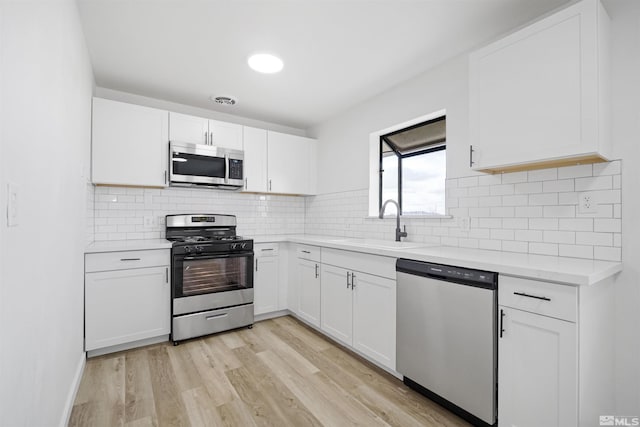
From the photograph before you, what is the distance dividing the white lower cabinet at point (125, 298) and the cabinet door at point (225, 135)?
1310 mm

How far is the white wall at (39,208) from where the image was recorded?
90 centimetres

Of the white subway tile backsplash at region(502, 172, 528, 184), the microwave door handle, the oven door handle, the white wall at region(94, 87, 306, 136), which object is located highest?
the white wall at region(94, 87, 306, 136)

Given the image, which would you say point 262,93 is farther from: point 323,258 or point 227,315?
point 227,315

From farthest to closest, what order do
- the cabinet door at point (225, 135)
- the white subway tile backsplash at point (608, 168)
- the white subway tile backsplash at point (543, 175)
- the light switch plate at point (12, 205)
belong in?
the cabinet door at point (225, 135) < the white subway tile backsplash at point (543, 175) < the white subway tile backsplash at point (608, 168) < the light switch plate at point (12, 205)

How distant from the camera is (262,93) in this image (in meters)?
3.23

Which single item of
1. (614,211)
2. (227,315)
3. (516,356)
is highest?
(614,211)

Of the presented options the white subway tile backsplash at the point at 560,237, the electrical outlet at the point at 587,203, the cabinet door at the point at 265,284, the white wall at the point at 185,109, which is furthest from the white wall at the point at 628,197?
the white wall at the point at 185,109

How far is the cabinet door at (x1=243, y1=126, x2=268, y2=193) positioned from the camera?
3678mm

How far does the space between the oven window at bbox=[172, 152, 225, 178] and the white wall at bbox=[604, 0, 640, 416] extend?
3181 millimetres

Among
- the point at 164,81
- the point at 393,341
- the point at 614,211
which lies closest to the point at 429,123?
the point at 614,211

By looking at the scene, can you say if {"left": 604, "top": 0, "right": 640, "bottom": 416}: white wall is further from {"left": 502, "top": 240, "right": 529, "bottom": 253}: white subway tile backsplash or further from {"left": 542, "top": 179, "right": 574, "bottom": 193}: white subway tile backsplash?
{"left": 502, "top": 240, "right": 529, "bottom": 253}: white subway tile backsplash

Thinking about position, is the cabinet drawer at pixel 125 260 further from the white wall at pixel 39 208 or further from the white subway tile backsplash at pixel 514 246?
the white subway tile backsplash at pixel 514 246

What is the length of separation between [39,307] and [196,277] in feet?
5.94

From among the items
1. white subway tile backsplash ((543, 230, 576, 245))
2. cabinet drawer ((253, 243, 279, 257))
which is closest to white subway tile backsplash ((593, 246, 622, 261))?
white subway tile backsplash ((543, 230, 576, 245))
